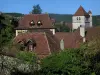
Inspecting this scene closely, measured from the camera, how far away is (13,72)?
323 inches

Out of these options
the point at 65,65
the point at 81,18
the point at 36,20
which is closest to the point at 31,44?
the point at 65,65

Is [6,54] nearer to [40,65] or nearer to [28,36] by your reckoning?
[40,65]

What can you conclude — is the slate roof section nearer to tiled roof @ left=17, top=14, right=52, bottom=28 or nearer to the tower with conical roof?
tiled roof @ left=17, top=14, right=52, bottom=28

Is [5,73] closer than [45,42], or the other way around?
[5,73]

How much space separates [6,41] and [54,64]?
111 inches

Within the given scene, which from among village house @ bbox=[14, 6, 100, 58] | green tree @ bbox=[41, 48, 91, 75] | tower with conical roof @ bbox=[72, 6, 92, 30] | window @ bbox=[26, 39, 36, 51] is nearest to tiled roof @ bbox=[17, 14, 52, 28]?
village house @ bbox=[14, 6, 100, 58]

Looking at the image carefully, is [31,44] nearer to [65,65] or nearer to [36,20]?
[65,65]

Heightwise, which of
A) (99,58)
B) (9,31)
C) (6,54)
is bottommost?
(99,58)

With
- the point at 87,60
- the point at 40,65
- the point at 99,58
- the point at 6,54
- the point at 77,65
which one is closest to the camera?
the point at 6,54

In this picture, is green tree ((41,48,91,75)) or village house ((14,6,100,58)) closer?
green tree ((41,48,91,75))

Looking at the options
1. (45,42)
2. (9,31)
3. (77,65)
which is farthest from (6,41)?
(45,42)

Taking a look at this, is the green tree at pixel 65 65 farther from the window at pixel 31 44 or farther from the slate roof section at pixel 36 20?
the slate roof section at pixel 36 20

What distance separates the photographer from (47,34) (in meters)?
23.0

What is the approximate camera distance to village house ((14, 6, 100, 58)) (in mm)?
20250
